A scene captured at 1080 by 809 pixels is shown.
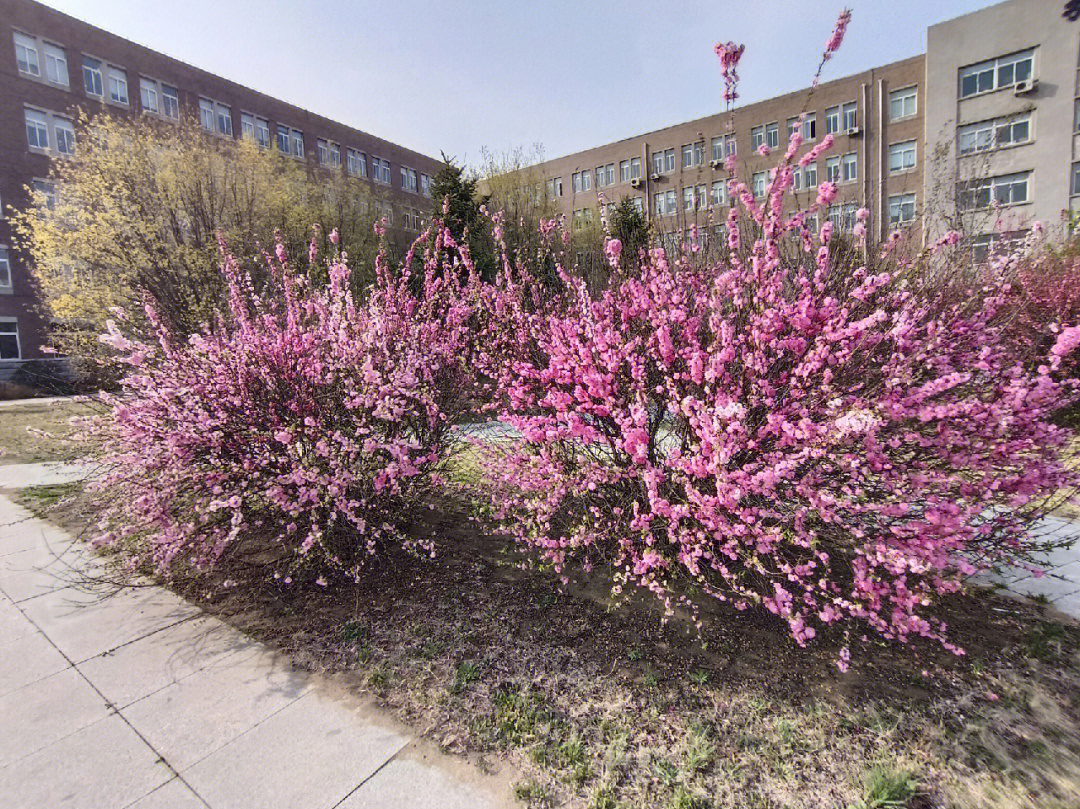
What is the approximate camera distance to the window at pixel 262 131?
34.7m

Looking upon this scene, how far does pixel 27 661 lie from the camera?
329cm

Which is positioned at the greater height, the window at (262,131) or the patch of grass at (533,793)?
the window at (262,131)

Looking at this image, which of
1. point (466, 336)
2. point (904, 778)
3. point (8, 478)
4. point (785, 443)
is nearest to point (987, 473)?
point (785, 443)

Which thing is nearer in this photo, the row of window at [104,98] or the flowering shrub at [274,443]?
the flowering shrub at [274,443]

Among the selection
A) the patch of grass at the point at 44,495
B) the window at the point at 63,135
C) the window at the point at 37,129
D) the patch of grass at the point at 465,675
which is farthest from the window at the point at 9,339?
the patch of grass at the point at 465,675

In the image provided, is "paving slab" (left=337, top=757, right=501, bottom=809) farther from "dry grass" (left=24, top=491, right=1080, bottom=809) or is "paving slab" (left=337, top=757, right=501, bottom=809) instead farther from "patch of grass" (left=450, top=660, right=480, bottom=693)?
"patch of grass" (left=450, top=660, right=480, bottom=693)

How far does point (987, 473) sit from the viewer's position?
2.65 m

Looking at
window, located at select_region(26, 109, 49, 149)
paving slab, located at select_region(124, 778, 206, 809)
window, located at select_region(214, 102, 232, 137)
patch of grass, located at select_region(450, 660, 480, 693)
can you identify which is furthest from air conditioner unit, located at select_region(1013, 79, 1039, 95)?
window, located at select_region(26, 109, 49, 149)

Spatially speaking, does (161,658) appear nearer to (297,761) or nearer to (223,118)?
(297,761)

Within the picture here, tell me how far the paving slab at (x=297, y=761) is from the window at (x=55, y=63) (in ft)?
118

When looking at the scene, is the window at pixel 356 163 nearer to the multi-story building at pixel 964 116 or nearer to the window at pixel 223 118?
the window at pixel 223 118

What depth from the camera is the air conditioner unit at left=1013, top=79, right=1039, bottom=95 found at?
2702cm

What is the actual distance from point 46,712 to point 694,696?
3.28 m

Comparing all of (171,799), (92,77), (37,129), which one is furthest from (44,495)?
(92,77)
